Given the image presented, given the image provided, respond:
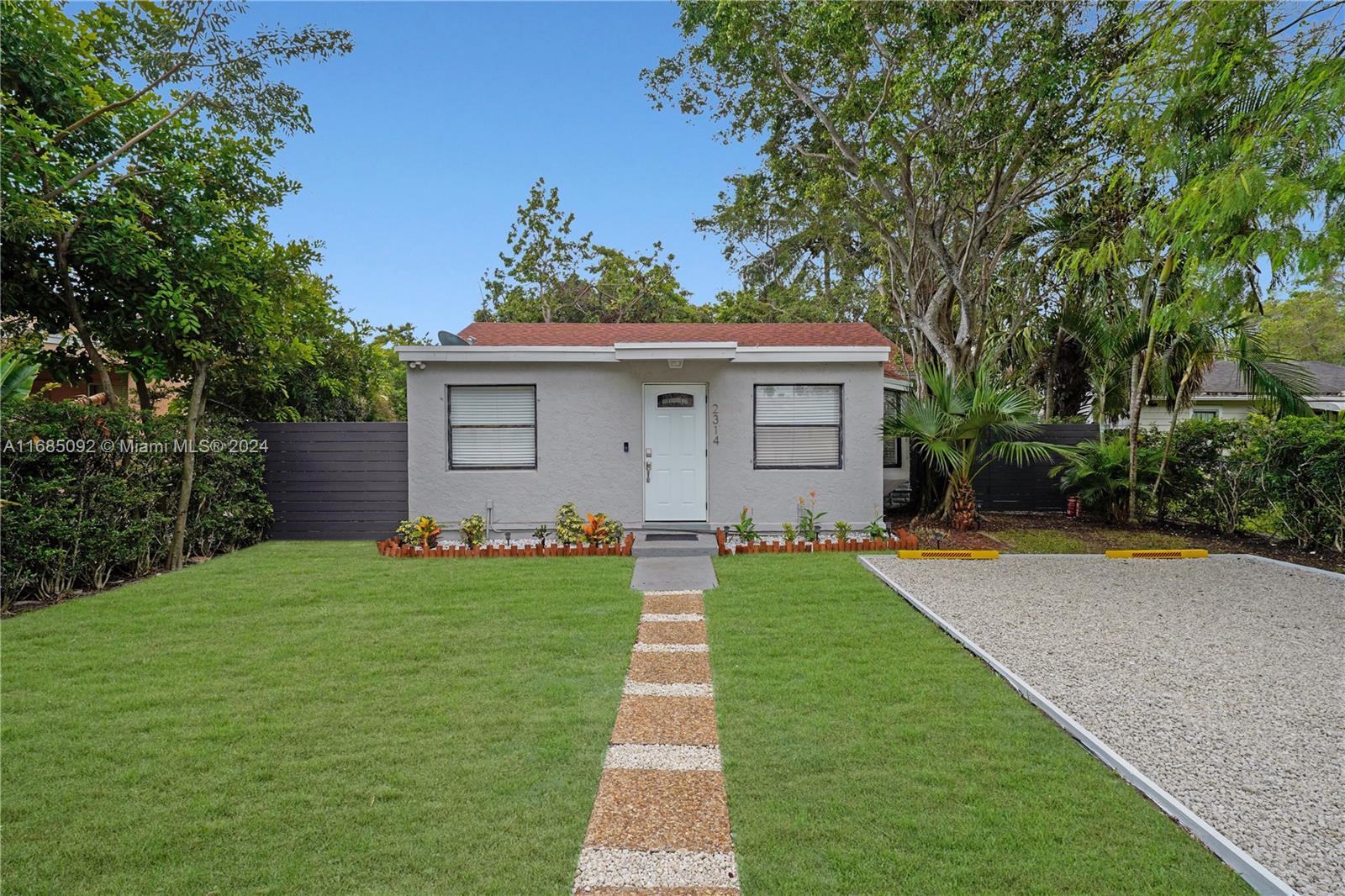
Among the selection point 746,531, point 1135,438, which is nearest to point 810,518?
point 746,531

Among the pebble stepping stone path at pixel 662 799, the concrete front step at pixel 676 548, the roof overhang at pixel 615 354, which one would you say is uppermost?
the roof overhang at pixel 615 354

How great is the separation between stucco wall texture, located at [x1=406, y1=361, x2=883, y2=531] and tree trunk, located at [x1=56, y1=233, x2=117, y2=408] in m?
3.48

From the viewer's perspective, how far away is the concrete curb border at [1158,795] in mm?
2240

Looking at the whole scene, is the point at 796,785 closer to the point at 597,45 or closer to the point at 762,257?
the point at 597,45

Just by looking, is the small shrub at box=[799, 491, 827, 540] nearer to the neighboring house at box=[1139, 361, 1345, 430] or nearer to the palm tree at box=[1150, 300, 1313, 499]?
the palm tree at box=[1150, 300, 1313, 499]

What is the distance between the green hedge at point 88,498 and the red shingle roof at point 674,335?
167 inches

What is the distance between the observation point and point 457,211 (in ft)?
55.7

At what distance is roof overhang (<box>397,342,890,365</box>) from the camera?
358 inches

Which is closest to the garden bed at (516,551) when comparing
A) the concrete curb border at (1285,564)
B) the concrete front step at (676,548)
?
the concrete front step at (676,548)

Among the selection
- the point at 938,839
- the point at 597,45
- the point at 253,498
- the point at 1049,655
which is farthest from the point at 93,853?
the point at 597,45

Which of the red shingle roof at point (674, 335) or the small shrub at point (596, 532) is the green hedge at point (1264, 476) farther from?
the small shrub at point (596, 532)

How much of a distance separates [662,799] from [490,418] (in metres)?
7.54

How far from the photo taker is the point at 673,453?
31.6 ft

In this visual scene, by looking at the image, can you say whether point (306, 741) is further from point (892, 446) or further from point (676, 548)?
point (892, 446)
